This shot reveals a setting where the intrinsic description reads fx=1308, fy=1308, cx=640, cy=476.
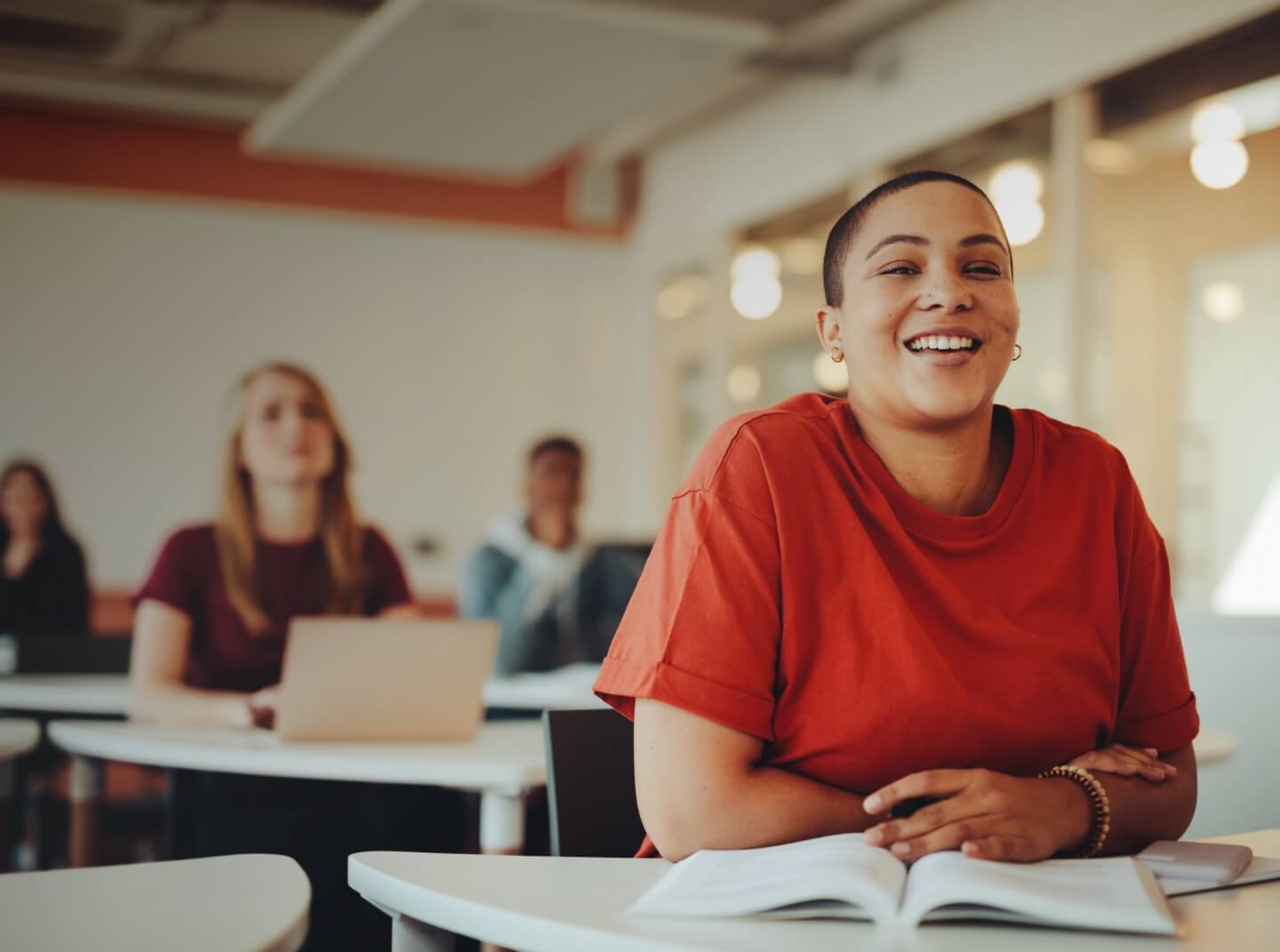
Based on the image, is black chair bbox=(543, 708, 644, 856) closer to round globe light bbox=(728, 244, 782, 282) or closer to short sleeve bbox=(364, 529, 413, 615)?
short sleeve bbox=(364, 529, 413, 615)

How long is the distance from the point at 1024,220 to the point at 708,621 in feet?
12.5

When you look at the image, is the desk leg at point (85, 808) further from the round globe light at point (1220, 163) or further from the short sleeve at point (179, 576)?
the round globe light at point (1220, 163)

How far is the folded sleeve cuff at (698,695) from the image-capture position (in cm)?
A: 127

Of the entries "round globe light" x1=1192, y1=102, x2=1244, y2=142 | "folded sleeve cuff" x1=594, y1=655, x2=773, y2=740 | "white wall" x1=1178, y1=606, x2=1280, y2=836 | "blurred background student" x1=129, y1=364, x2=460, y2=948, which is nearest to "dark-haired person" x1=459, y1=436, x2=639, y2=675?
"blurred background student" x1=129, y1=364, x2=460, y2=948

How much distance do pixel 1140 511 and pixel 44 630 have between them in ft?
15.0

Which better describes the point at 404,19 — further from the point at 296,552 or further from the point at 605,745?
the point at 605,745

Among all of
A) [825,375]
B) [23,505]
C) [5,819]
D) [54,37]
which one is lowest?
[5,819]

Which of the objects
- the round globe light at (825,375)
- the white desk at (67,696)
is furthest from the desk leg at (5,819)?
the round globe light at (825,375)

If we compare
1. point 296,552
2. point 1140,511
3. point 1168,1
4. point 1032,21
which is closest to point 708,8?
point 1032,21

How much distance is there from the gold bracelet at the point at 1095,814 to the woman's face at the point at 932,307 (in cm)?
41

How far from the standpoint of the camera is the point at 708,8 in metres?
5.46

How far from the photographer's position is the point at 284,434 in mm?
2867

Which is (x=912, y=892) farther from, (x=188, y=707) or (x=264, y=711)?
(x=188, y=707)

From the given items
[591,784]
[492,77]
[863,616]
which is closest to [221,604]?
[591,784]
